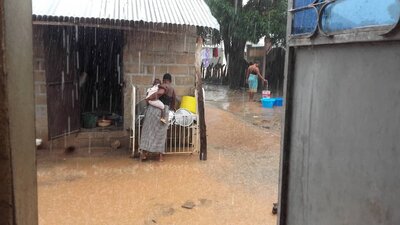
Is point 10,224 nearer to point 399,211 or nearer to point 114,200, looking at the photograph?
point 399,211

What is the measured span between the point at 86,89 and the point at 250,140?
4.41 m

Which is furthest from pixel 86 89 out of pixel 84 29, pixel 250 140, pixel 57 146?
pixel 250 140

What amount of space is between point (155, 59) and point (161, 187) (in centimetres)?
276

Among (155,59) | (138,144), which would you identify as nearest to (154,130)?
(138,144)

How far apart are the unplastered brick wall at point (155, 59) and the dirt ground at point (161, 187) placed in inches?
51.8

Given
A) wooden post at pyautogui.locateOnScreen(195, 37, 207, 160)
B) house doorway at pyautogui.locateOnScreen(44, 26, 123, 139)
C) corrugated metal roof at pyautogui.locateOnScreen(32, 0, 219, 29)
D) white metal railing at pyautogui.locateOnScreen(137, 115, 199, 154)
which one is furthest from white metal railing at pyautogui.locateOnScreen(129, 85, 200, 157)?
corrugated metal roof at pyautogui.locateOnScreen(32, 0, 219, 29)

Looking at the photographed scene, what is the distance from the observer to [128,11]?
6.39 m

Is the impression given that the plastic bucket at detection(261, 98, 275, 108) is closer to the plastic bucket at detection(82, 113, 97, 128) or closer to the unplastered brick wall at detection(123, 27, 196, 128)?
the unplastered brick wall at detection(123, 27, 196, 128)

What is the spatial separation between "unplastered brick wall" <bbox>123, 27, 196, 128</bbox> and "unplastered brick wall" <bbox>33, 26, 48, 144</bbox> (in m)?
1.45

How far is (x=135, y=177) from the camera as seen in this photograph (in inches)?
231

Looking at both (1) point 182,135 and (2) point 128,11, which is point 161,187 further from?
(2) point 128,11

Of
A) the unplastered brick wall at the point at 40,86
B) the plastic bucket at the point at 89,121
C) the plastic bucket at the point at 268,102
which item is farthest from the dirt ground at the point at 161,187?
the plastic bucket at the point at 268,102

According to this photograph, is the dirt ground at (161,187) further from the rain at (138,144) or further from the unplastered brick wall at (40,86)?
the unplastered brick wall at (40,86)

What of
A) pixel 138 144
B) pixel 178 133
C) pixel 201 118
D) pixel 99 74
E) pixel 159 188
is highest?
pixel 99 74
